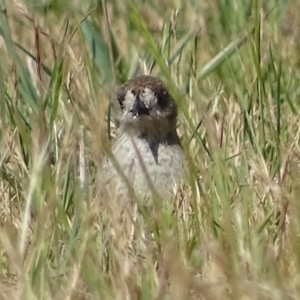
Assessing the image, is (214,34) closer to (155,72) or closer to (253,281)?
(155,72)

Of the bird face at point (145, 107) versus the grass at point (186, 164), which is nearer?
the grass at point (186, 164)

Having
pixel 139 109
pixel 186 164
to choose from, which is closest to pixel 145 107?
pixel 139 109

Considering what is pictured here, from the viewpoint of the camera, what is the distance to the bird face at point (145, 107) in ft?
12.6

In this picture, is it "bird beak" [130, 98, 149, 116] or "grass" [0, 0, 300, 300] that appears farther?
"bird beak" [130, 98, 149, 116]

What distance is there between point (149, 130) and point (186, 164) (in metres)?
0.52

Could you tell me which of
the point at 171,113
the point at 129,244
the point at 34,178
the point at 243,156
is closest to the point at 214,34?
the point at 171,113

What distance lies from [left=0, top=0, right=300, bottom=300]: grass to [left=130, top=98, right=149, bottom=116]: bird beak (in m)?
0.09

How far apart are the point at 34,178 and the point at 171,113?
62.0 inches

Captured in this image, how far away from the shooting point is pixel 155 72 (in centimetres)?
440

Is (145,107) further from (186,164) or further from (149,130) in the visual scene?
(186,164)

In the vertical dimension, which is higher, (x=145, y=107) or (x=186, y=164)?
(x=145, y=107)

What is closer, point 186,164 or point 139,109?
point 186,164

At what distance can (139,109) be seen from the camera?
385 cm

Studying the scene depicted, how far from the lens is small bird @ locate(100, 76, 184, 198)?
380 centimetres
